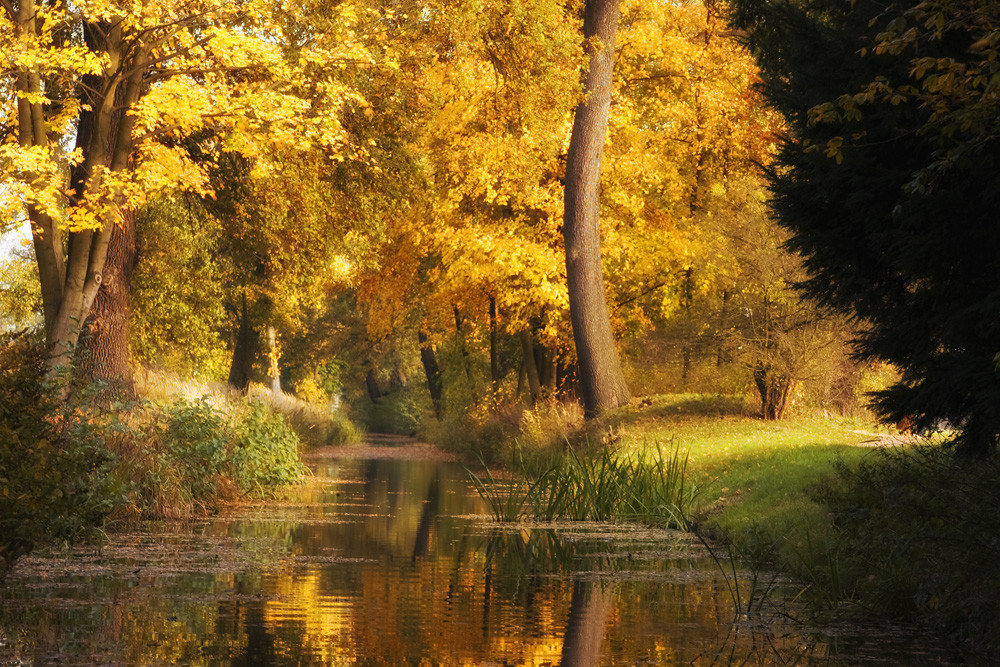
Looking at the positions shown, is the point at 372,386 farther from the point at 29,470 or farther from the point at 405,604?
the point at 29,470

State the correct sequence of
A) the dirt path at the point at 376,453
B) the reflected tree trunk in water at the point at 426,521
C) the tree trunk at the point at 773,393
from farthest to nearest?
1. the dirt path at the point at 376,453
2. the tree trunk at the point at 773,393
3. the reflected tree trunk in water at the point at 426,521

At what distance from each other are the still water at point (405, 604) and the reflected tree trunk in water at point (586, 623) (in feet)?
0.06

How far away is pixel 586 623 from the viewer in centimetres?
873

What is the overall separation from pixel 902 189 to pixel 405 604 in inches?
182

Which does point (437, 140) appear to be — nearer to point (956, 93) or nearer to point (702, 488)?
point (702, 488)

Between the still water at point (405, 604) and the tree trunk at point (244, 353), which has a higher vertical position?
the tree trunk at point (244, 353)

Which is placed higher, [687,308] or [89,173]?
[687,308]

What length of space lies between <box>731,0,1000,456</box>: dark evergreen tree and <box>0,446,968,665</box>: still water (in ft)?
6.80

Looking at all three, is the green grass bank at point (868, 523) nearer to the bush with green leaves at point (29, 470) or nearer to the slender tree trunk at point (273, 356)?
the bush with green leaves at point (29, 470)

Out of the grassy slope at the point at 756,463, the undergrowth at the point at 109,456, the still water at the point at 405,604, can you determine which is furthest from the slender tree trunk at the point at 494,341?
the still water at the point at 405,604

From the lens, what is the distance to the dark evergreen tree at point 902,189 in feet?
25.5

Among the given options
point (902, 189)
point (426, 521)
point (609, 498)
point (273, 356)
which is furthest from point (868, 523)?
point (273, 356)

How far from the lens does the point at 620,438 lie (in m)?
23.3

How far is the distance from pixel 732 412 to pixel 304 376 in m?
45.8
